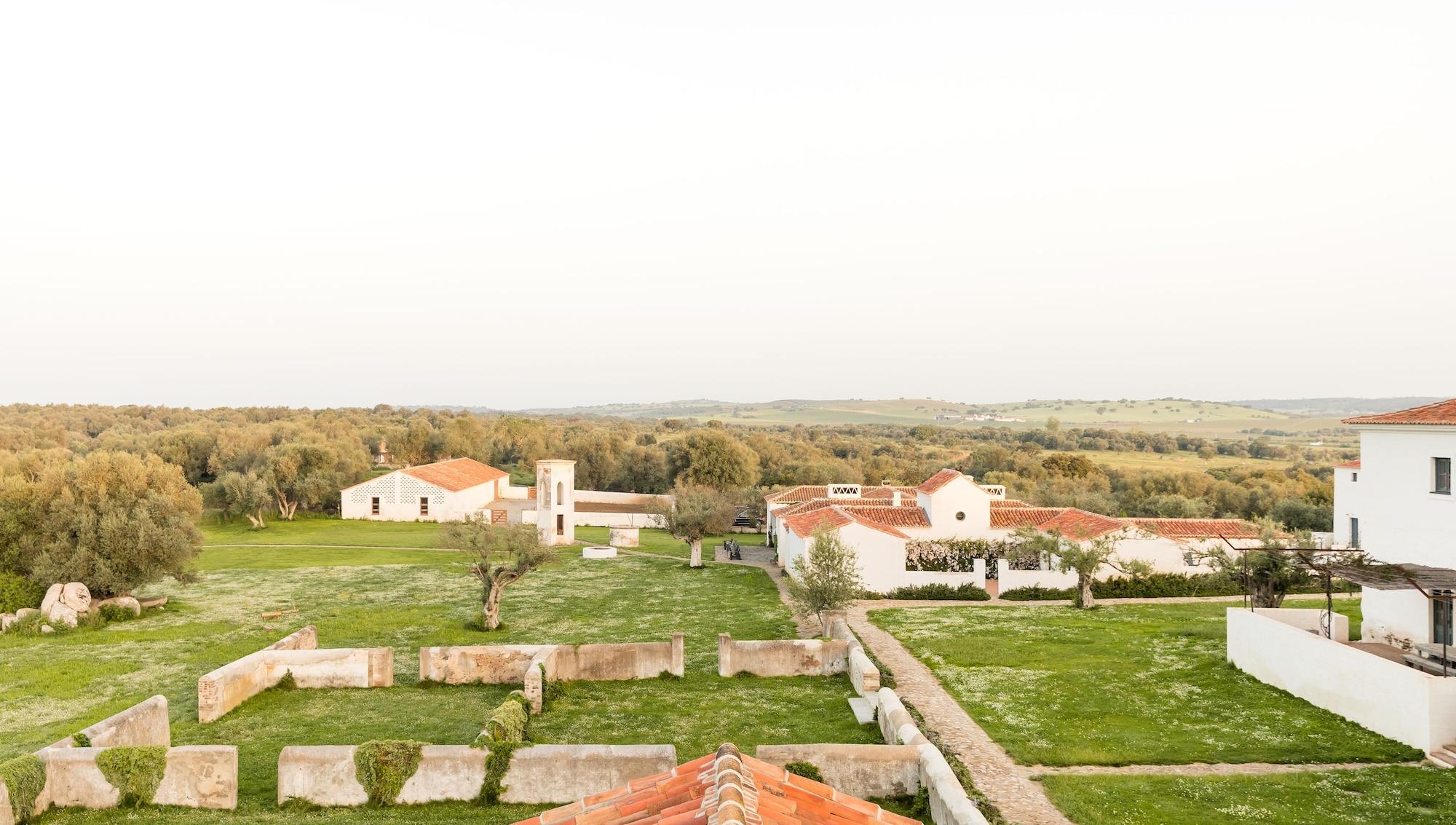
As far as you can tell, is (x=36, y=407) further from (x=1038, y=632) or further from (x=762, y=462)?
(x=1038, y=632)

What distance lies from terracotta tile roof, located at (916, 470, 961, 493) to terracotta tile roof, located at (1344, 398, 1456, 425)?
14614 mm

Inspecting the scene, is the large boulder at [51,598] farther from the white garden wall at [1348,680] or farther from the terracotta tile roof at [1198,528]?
the terracotta tile roof at [1198,528]

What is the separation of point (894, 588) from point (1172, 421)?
496ft

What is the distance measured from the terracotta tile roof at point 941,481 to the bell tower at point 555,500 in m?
19.6

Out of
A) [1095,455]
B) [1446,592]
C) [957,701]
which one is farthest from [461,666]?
[1095,455]

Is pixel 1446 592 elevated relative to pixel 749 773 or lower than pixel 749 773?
lower

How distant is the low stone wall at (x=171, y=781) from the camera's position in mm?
11023

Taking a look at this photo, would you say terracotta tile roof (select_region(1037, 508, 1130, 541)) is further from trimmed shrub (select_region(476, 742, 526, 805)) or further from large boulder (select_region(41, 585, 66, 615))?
large boulder (select_region(41, 585, 66, 615))

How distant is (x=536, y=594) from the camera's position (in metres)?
29.8

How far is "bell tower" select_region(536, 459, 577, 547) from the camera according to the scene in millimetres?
43812

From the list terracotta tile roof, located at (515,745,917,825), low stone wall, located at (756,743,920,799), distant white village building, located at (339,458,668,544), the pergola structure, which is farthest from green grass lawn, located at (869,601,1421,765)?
distant white village building, located at (339,458,668,544)

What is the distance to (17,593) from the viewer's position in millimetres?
25141

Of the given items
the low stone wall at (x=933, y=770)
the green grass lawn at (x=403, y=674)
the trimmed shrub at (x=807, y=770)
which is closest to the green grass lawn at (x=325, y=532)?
the green grass lawn at (x=403, y=674)

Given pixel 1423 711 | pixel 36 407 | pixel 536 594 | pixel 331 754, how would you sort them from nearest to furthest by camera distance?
1. pixel 331 754
2. pixel 1423 711
3. pixel 536 594
4. pixel 36 407
